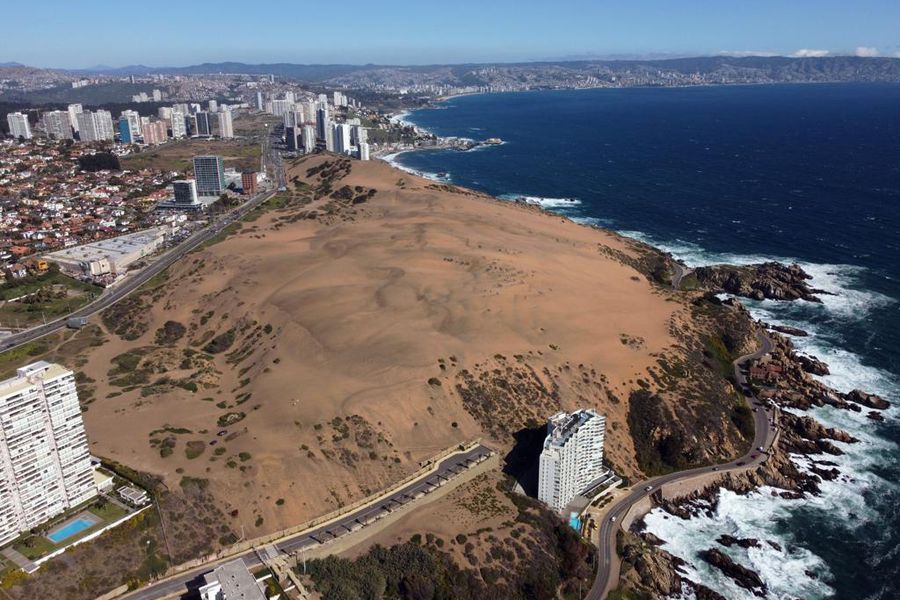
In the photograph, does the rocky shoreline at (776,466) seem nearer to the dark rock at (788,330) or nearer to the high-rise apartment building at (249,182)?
the dark rock at (788,330)

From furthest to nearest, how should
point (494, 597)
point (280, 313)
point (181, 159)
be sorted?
point (181, 159) → point (280, 313) → point (494, 597)

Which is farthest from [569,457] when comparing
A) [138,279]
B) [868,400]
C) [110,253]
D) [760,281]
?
[110,253]

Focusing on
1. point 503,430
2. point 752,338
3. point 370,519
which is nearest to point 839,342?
point 752,338

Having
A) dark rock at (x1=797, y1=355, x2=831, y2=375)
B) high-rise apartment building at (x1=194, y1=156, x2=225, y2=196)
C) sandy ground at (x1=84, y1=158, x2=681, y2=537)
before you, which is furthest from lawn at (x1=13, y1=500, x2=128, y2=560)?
high-rise apartment building at (x1=194, y1=156, x2=225, y2=196)

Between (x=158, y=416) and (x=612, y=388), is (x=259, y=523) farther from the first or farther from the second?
(x=612, y=388)

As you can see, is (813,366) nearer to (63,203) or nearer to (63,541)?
(63,541)
